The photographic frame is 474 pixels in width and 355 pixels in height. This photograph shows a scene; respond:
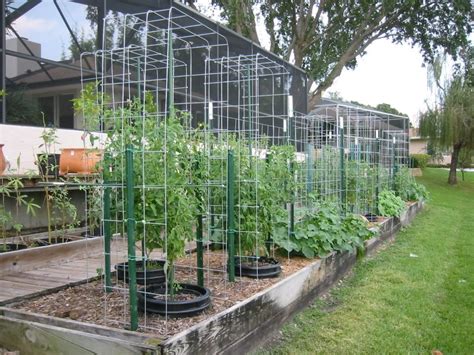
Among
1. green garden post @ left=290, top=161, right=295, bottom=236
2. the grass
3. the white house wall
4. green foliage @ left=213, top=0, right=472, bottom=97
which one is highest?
green foliage @ left=213, top=0, right=472, bottom=97

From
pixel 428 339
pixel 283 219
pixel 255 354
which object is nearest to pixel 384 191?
pixel 283 219

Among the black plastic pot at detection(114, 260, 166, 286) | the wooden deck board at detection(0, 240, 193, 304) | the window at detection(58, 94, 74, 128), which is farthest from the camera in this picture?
the window at detection(58, 94, 74, 128)

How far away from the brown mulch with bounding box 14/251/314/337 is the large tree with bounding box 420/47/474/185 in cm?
1665

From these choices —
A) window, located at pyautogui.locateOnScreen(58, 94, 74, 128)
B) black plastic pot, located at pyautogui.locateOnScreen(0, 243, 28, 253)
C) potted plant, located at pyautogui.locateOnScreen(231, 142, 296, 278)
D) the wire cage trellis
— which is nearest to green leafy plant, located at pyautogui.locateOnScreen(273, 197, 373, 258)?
the wire cage trellis

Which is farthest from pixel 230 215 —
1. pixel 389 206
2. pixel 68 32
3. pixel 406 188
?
pixel 406 188

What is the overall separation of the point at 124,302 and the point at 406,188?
9861 millimetres

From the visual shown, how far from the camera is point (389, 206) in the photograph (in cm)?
907

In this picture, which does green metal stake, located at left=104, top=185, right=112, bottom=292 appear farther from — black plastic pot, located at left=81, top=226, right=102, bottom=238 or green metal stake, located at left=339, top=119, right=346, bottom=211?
green metal stake, located at left=339, top=119, right=346, bottom=211

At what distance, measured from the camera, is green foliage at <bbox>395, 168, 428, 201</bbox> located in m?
11.5

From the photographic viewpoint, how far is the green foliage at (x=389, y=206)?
8.88 metres

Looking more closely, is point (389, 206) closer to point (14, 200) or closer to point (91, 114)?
point (14, 200)

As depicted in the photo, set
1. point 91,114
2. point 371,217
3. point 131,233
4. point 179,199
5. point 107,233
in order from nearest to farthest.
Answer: point 131,233 < point 179,199 < point 91,114 < point 107,233 < point 371,217

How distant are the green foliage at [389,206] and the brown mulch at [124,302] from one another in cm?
469

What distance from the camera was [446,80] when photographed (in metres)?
19.4
